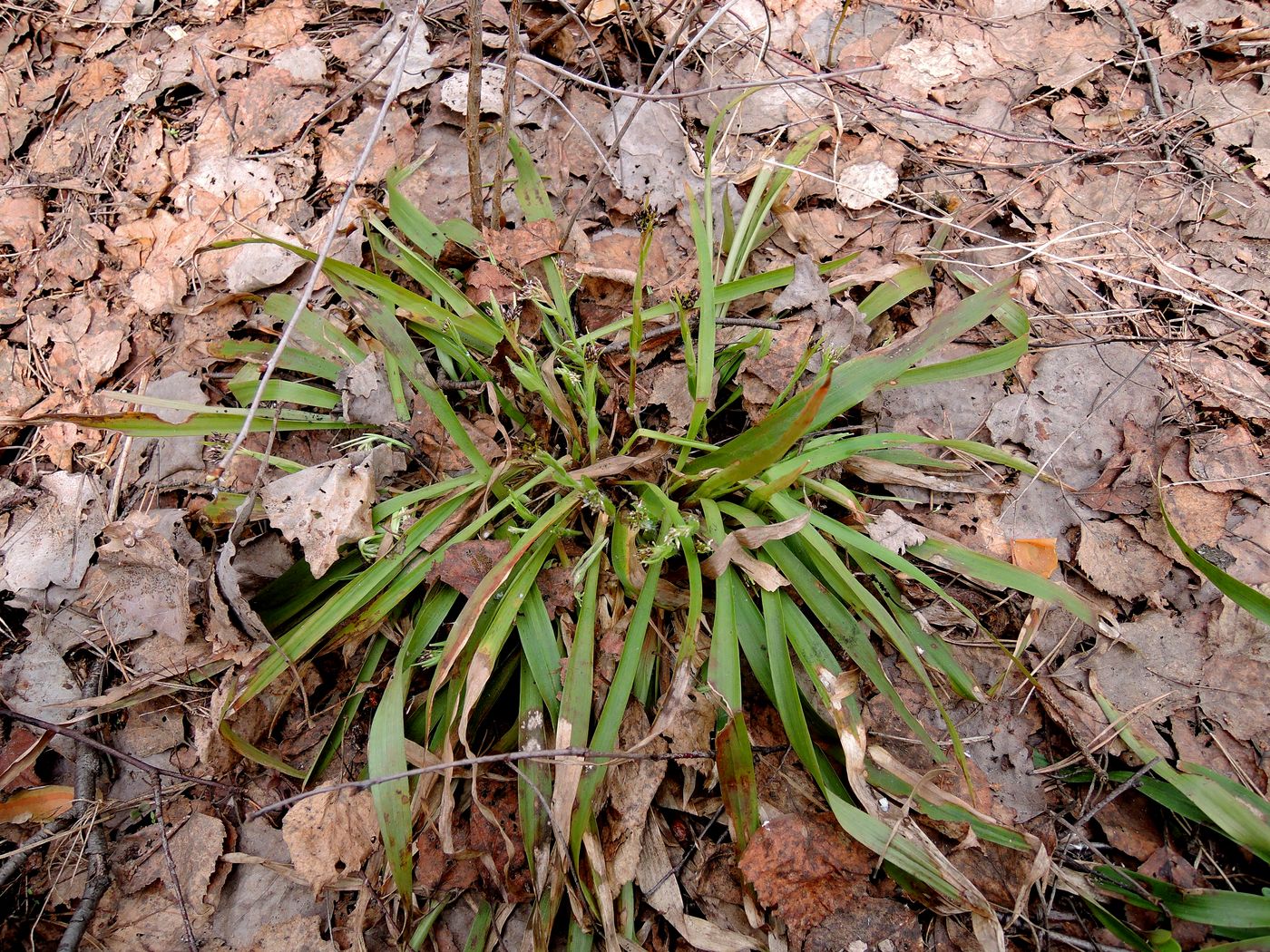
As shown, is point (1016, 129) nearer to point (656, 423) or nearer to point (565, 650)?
point (656, 423)

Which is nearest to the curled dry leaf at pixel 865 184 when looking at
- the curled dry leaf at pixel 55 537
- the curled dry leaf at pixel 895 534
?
the curled dry leaf at pixel 895 534

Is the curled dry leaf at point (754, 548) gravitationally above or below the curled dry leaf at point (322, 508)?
below

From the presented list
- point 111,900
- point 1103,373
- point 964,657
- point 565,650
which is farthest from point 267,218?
point 1103,373

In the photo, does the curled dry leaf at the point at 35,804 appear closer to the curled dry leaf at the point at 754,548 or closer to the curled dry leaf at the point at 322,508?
the curled dry leaf at the point at 322,508

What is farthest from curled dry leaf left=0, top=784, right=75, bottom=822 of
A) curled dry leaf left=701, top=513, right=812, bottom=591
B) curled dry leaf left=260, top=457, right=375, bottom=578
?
curled dry leaf left=701, top=513, right=812, bottom=591

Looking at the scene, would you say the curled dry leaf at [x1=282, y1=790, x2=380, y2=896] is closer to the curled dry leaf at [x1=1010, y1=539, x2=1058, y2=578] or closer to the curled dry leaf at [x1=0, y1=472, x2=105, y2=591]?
the curled dry leaf at [x1=0, y1=472, x2=105, y2=591]

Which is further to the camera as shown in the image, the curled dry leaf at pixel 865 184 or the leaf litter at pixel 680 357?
the curled dry leaf at pixel 865 184

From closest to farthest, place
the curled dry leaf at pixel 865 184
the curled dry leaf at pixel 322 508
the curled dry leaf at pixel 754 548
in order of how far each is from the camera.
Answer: the curled dry leaf at pixel 754 548
the curled dry leaf at pixel 322 508
the curled dry leaf at pixel 865 184

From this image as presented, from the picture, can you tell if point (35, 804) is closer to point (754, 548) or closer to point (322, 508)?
point (322, 508)
